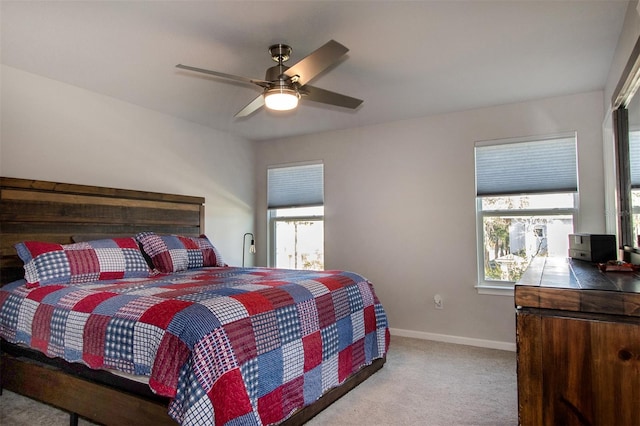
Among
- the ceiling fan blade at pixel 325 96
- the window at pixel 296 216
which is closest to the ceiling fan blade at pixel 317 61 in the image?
the ceiling fan blade at pixel 325 96

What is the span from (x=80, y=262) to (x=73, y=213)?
2.12ft

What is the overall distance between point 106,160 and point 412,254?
3.09m

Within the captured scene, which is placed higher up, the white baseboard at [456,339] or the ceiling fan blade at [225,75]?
the ceiling fan blade at [225,75]

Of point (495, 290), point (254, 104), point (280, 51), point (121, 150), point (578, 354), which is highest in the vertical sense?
point (280, 51)

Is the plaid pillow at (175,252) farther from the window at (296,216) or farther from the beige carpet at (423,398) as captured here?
the window at (296,216)

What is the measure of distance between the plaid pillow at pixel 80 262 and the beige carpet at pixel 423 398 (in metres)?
0.78

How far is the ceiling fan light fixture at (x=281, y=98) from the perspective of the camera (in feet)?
7.71

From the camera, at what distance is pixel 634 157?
1.95m

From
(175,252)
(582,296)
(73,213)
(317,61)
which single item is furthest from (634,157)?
(73,213)

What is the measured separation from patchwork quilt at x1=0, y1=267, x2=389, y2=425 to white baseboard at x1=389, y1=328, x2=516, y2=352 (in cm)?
142

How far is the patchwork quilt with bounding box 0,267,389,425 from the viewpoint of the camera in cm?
163

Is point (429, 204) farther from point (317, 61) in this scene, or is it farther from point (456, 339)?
point (317, 61)

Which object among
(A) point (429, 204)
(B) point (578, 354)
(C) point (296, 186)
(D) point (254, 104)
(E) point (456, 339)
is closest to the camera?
(B) point (578, 354)

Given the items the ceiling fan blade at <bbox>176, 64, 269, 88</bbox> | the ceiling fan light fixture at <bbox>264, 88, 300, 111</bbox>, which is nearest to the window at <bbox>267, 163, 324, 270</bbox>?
the ceiling fan light fixture at <bbox>264, 88, 300, 111</bbox>
